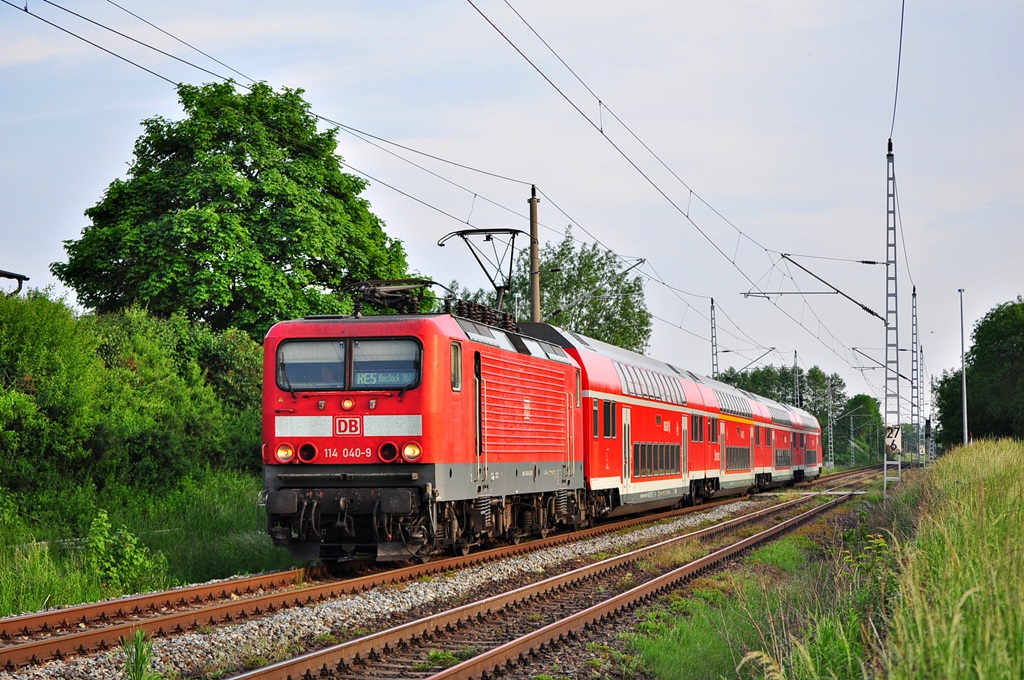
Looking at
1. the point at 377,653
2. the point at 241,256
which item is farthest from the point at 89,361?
the point at 377,653

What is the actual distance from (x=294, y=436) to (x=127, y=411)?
9088mm

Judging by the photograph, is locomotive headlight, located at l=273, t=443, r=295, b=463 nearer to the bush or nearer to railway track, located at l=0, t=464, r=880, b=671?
railway track, located at l=0, t=464, r=880, b=671

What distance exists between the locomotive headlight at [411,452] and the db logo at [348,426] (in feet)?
2.09

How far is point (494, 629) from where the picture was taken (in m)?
11.2

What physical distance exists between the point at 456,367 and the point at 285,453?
8.12 ft

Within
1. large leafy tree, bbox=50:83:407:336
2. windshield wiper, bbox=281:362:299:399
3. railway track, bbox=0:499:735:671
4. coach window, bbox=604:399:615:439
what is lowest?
railway track, bbox=0:499:735:671

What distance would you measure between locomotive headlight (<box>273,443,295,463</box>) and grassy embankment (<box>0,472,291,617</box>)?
1947 mm

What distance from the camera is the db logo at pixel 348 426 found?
48.0 feet

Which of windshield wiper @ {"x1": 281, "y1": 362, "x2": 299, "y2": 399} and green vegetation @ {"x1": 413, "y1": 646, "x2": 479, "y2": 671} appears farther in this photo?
windshield wiper @ {"x1": 281, "y1": 362, "x2": 299, "y2": 399}

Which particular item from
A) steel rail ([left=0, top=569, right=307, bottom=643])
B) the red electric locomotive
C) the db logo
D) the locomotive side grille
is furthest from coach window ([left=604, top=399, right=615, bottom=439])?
steel rail ([left=0, top=569, right=307, bottom=643])

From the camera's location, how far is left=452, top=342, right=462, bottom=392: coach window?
50.0 ft

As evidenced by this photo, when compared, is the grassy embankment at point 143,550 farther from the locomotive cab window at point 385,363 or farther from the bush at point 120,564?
the locomotive cab window at point 385,363

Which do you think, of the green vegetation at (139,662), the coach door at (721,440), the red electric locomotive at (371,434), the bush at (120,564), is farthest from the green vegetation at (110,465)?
the coach door at (721,440)

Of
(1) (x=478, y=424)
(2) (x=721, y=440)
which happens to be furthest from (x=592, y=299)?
(1) (x=478, y=424)
